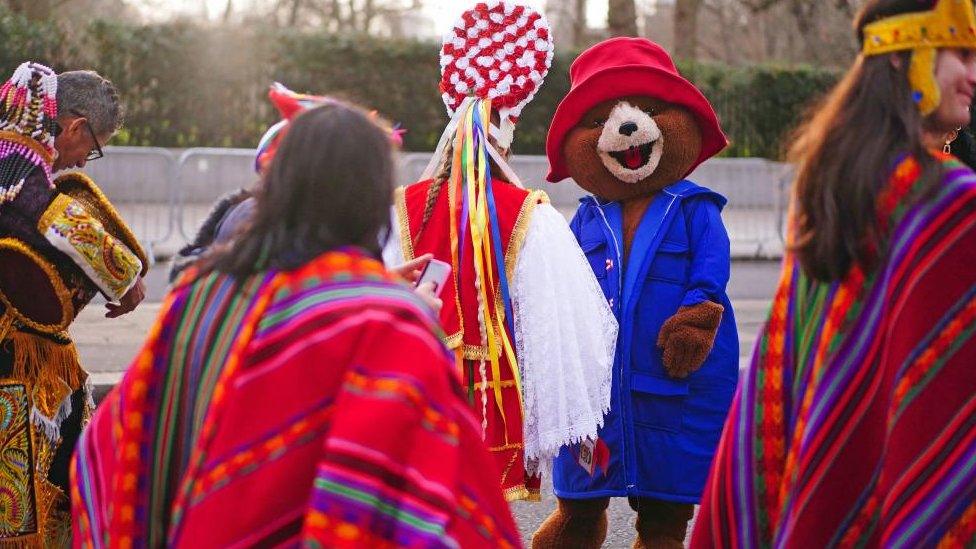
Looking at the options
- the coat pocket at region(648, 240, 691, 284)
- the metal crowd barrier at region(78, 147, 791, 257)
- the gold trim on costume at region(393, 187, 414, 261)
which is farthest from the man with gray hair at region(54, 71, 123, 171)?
the metal crowd barrier at region(78, 147, 791, 257)

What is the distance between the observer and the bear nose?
17.3 feet

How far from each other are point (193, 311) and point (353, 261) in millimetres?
349

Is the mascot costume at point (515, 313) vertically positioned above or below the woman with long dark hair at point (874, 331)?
below

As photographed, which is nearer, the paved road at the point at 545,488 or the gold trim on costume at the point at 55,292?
the gold trim on costume at the point at 55,292

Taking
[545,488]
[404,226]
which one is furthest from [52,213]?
[545,488]

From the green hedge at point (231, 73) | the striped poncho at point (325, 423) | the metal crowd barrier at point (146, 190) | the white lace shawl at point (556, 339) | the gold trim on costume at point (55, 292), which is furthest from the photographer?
the green hedge at point (231, 73)

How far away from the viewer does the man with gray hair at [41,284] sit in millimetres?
4379

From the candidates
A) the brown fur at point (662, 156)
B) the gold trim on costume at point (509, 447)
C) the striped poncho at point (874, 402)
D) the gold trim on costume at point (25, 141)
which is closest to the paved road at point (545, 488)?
the gold trim on costume at point (509, 447)

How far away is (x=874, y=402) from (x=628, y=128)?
2.60m

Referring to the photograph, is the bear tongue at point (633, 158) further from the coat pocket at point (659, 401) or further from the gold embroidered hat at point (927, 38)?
the gold embroidered hat at point (927, 38)

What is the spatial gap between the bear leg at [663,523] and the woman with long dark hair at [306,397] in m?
2.32

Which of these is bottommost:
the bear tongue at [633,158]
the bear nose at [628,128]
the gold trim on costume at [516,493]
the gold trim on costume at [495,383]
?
the gold trim on costume at [516,493]

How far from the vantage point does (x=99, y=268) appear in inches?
174

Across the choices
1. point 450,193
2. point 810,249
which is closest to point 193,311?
point 810,249
